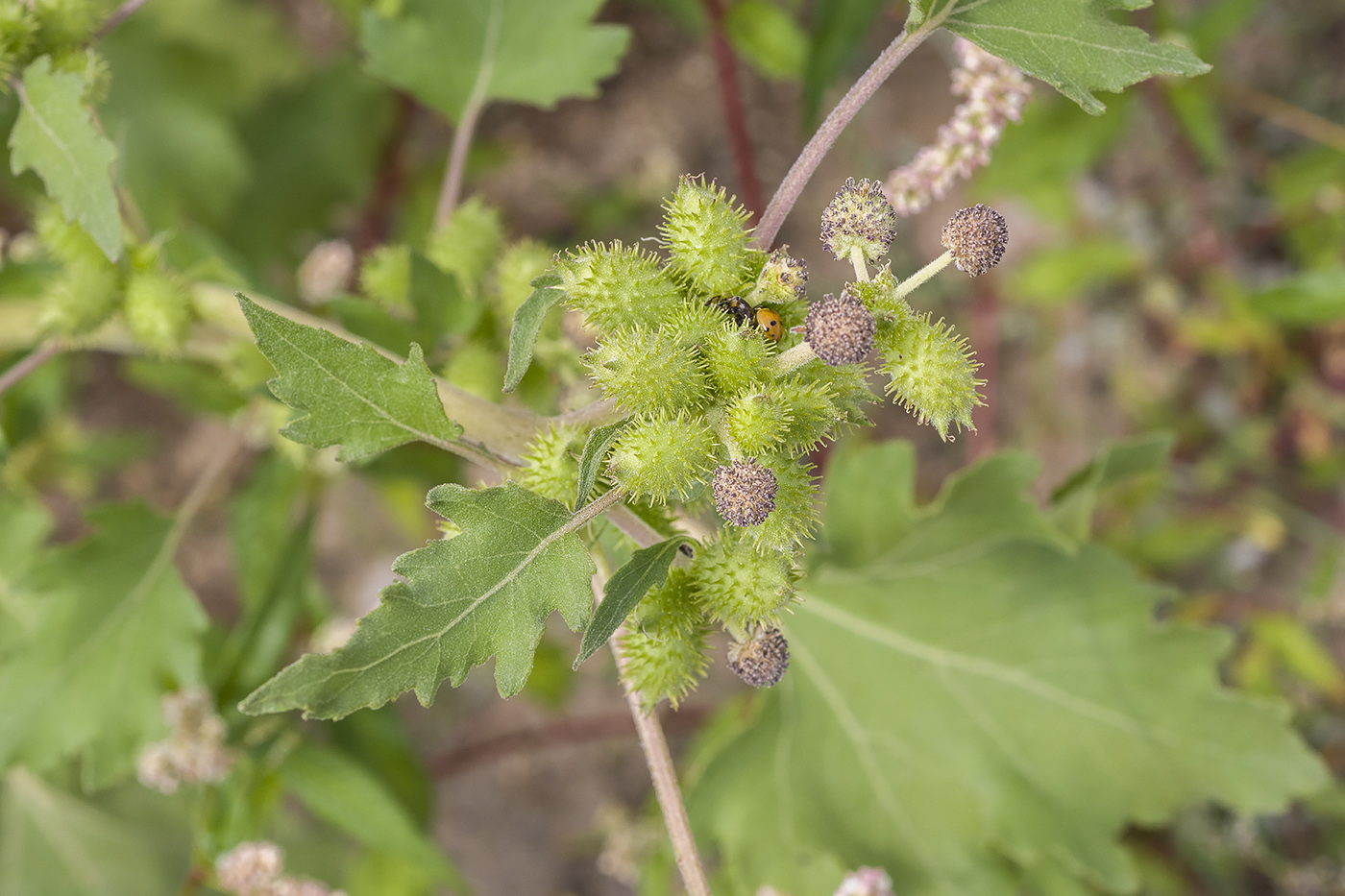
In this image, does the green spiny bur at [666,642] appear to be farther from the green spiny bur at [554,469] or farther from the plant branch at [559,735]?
the plant branch at [559,735]

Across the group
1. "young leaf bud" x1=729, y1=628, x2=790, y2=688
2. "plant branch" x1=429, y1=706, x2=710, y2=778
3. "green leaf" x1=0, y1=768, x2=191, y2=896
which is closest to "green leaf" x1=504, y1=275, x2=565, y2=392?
"young leaf bud" x1=729, y1=628, x2=790, y2=688

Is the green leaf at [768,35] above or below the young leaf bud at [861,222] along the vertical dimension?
below

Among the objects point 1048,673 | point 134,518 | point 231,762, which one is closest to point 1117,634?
point 1048,673

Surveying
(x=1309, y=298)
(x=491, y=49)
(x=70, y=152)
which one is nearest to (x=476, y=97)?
(x=491, y=49)

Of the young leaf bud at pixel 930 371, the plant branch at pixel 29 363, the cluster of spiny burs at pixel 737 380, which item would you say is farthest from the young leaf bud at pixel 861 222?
the plant branch at pixel 29 363

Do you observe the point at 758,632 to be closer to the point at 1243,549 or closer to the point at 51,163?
the point at 51,163

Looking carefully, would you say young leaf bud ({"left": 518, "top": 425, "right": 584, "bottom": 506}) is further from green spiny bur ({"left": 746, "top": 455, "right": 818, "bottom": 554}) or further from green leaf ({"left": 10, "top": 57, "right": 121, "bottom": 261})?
green leaf ({"left": 10, "top": 57, "right": 121, "bottom": 261})

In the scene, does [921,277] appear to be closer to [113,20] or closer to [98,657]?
[113,20]
